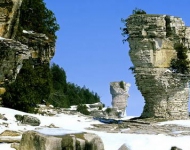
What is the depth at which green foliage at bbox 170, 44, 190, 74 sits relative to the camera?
2581 cm

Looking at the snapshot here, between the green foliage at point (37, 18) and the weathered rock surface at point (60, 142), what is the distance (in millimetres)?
17939

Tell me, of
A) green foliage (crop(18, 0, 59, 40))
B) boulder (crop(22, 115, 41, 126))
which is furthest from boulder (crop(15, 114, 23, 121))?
green foliage (crop(18, 0, 59, 40))

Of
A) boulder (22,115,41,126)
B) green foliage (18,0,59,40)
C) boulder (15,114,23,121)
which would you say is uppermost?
green foliage (18,0,59,40)

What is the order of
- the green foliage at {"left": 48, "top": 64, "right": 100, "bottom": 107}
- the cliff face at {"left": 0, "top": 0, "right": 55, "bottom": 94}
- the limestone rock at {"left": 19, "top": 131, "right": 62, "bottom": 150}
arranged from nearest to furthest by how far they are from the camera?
1. the limestone rock at {"left": 19, "top": 131, "right": 62, "bottom": 150}
2. the cliff face at {"left": 0, "top": 0, "right": 55, "bottom": 94}
3. the green foliage at {"left": 48, "top": 64, "right": 100, "bottom": 107}

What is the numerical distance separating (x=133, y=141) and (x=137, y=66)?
1140 centimetres

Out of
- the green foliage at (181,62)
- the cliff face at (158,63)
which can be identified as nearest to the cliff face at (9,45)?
the cliff face at (158,63)

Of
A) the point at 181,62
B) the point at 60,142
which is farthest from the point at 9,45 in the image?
the point at 181,62

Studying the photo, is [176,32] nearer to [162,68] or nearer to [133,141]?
[162,68]

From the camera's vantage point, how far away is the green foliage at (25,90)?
2461 centimetres

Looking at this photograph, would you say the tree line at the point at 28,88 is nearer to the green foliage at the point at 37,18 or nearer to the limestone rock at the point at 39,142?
the green foliage at the point at 37,18

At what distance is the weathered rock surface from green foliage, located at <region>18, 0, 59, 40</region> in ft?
58.9

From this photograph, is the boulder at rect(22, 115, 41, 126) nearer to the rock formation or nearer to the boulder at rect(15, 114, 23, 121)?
the boulder at rect(15, 114, 23, 121)

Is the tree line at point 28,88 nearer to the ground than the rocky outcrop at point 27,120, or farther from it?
farther from it

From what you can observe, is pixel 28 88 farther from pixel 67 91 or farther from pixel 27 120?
pixel 67 91
